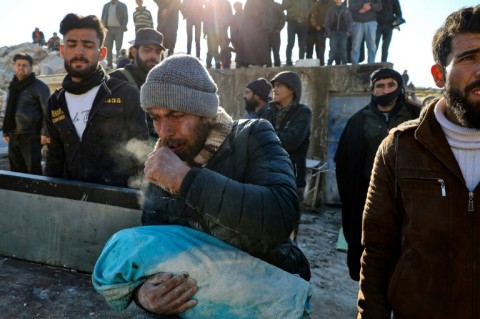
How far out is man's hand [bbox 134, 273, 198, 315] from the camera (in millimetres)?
1315

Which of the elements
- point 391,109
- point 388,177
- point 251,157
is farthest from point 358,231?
point 251,157

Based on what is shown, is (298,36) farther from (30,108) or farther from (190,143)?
(190,143)

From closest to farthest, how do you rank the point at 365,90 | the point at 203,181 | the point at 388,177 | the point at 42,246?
the point at 203,181 < the point at 388,177 < the point at 42,246 < the point at 365,90

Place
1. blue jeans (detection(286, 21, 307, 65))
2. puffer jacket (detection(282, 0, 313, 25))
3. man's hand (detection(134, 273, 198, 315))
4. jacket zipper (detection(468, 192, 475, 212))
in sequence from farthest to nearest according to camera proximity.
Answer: blue jeans (detection(286, 21, 307, 65)) → puffer jacket (detection(282, 0, 313, 25)) → jacket zipper (detection(468, 192, 475, 212)) → man's hand (detection(134, 273, 198, 315))

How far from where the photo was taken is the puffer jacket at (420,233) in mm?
1517

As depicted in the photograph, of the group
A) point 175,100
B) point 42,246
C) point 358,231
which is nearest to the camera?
point 175,100

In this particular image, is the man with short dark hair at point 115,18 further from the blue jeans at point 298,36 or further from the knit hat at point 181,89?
the knit hat at point 181,89

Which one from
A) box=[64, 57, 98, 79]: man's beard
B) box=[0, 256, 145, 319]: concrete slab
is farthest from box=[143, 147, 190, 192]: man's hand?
box=[64, 57, 98, 79]: man's beard

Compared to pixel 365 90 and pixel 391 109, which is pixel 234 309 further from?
pixel 365 90

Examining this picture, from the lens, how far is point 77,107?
10.2 ft

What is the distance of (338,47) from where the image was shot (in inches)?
348

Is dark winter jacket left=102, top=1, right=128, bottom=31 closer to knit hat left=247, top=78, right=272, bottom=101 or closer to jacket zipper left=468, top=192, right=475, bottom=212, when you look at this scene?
knit hat left=247, top=78, right=272, bottom=101

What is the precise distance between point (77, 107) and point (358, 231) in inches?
114

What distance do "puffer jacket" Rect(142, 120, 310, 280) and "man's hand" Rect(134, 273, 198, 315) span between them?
0.22 meters
